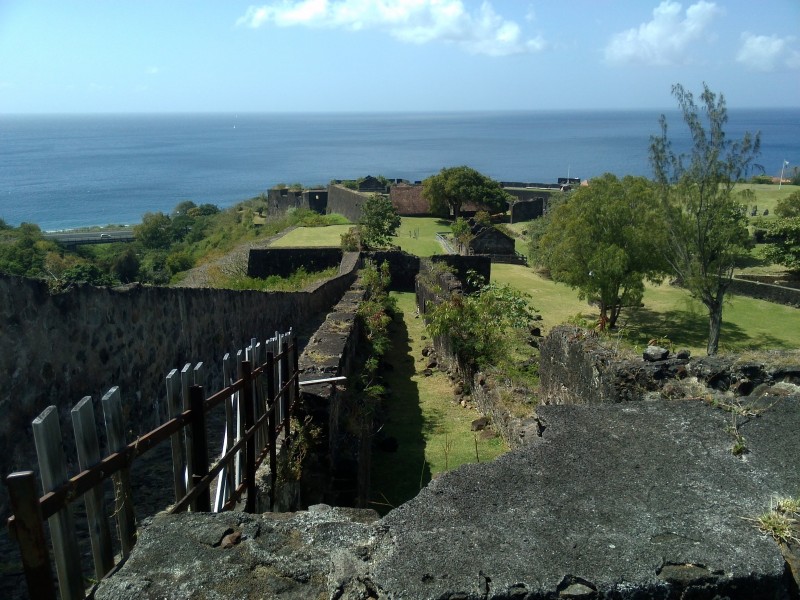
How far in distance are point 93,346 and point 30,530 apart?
3.52 m

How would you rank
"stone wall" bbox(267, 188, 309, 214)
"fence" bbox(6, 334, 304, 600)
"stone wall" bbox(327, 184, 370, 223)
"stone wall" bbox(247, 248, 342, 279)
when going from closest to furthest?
"fence" bbox(6, 334, 304, 600), "stone wall" bbox(247, 248, 342, 279), "stone wall" bbox(327, 184, 370, 223), "stone wall" bbox(267, 188, 309, 214)

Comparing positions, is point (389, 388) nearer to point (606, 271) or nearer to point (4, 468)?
point (4, 468)

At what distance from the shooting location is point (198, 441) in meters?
3.75

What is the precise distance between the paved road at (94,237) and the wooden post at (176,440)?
224 feet

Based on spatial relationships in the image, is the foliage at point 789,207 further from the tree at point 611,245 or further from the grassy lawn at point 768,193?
the tree at point 611,245

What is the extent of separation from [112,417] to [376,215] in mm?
31161

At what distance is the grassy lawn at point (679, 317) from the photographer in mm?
25641

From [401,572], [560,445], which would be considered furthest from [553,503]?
[401,572]

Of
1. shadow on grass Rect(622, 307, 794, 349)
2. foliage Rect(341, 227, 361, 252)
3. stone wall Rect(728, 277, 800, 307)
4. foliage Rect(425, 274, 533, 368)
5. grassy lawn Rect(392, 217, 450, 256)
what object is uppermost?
foliage Rect(425, 274, 533, 368)

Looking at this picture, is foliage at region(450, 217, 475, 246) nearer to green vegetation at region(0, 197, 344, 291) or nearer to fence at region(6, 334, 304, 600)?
green vegetation at region(0, 197, 344, 291)

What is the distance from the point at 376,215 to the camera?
33812mm

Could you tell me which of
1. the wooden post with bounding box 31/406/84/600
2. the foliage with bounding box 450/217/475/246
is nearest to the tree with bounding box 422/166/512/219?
the foliage with bounding box 450/217/475/246

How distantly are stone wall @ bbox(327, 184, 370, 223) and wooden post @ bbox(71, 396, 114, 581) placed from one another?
46.5 m

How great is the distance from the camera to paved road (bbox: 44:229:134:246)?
218 feet
